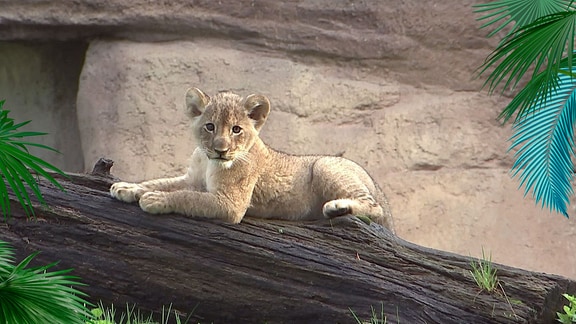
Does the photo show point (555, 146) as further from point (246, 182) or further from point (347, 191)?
point (246, 182)

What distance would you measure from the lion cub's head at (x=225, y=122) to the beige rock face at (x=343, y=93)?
2950 millimetres

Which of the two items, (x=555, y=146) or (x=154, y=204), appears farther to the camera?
(x=555, y=146)

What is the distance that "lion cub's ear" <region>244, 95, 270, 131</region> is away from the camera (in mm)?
5668

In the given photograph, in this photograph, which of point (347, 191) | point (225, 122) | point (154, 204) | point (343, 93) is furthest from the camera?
point (343, 93)

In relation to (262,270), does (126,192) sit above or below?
above

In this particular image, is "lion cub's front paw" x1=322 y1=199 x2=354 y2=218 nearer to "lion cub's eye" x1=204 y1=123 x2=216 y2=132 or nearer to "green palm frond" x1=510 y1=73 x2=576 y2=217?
"lion cub's eye" x1=204 y1=123 x2=216 y2=132

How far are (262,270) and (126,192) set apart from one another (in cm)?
93

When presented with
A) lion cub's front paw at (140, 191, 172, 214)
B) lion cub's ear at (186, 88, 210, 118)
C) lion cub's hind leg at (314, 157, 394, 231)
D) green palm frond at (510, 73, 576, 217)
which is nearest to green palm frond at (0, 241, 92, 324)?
lion cub's front paw at (140, 191, 172, 214)

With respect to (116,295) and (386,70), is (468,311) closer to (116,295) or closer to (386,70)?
(116,295)

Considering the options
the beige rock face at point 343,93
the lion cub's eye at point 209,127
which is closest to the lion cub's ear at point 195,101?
the lion cub's eye at point 209,127

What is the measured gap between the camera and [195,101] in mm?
5668

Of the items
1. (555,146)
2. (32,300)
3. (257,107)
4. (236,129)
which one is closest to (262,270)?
(236,129)

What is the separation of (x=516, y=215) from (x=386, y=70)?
1.85 m

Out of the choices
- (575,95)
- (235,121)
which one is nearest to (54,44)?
(235,121)
